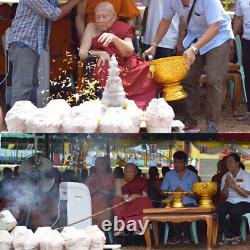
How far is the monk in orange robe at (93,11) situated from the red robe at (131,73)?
0.28 meters

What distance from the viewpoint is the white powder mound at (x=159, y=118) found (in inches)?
277

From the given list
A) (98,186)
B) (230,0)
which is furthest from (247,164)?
(230,0)

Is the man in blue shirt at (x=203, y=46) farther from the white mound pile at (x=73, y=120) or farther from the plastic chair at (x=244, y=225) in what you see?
the white mound pile at (x=73, y=120)

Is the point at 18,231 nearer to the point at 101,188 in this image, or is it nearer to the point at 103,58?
the point at 101,188

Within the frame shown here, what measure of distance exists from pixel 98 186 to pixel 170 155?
1.96 feet

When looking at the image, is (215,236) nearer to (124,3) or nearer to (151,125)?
(151,125)

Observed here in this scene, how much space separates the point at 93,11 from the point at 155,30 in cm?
61

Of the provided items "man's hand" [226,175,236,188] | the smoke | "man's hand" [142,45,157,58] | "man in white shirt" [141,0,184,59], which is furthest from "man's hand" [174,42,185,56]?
the smoke

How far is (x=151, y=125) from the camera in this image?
709 centimetres

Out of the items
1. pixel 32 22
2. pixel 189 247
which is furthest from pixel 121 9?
pixel 189 247

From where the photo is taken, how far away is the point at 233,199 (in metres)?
7.95

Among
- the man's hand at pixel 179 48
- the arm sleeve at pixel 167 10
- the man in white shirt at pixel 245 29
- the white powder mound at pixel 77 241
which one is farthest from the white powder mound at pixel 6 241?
the man in white shirt at pixel 245 29

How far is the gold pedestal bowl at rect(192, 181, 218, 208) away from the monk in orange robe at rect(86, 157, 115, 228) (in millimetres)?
598

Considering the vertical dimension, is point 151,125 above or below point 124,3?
below
